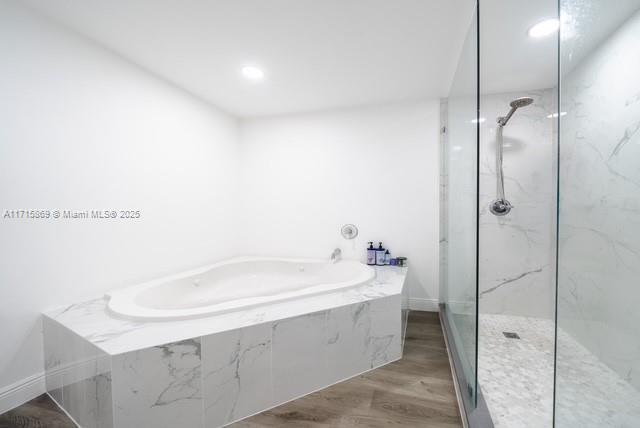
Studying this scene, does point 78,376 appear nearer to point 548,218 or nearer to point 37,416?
point 37,416

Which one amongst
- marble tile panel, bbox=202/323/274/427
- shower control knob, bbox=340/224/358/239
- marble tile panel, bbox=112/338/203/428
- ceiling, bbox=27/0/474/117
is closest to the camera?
marble tile panel, bbox=112/338/203/428

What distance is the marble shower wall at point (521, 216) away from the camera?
88.8 inches

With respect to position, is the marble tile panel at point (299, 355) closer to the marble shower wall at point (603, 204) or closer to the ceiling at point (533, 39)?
the marble shower wall at point (603, 204)

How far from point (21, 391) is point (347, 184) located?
2.67m

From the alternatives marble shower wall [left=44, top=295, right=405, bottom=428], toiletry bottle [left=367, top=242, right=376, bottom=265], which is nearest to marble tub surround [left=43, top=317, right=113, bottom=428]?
marble shower wall [left=44, top=295, right=405, bottom=428]

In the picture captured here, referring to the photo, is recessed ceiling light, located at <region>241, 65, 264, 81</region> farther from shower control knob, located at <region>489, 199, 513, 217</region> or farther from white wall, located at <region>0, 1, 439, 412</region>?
shower control knob, located at <region>489, 199, 513, 217</region>

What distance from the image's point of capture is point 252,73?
6.86 ft

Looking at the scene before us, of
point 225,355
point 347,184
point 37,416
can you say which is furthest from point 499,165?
point 37,416

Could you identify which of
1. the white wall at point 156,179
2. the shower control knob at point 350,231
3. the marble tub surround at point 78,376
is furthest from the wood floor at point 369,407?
the shower control knob at point 350,231

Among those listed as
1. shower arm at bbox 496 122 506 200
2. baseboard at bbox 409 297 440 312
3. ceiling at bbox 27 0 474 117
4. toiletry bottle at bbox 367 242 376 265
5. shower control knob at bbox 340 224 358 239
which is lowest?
baseboard at bbox 409 297 440 312

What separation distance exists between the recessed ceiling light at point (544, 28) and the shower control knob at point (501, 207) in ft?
4.02

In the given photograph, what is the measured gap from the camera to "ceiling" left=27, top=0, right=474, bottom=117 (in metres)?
1.41

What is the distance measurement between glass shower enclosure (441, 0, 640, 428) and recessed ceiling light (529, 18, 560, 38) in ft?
0.03

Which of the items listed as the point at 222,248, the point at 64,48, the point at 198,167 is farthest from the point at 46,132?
the point at 222,248
